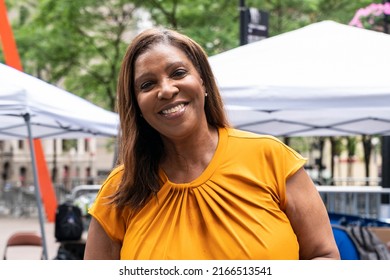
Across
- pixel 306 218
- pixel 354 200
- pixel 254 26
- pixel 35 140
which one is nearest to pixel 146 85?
pixel 306 218

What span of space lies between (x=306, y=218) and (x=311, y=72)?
4.19m

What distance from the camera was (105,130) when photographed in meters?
9.21

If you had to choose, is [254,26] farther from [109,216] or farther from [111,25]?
[111,25]

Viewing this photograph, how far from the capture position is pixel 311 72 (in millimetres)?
6105

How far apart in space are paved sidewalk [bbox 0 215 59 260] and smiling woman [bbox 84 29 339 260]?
12.2 m

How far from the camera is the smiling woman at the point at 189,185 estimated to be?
195 cm

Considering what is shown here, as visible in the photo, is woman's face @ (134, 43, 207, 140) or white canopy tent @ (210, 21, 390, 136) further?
white canopy tent @ (210, 21, 390, 136)

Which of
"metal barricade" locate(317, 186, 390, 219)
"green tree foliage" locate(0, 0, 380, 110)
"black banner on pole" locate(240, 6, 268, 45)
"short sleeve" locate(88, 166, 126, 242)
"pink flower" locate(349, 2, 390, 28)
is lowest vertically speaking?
"metal barricade" locate(317, 186, 390, 219)

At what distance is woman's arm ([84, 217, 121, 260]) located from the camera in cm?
209

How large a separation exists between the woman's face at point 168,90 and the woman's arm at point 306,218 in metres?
0.29

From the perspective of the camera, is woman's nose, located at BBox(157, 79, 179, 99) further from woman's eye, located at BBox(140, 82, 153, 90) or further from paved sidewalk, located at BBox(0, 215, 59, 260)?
paved sidewalk, located at BBox(0, 215, 59, 260)

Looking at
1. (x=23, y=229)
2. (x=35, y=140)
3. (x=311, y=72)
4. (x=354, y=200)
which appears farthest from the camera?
(x=23, y=229)

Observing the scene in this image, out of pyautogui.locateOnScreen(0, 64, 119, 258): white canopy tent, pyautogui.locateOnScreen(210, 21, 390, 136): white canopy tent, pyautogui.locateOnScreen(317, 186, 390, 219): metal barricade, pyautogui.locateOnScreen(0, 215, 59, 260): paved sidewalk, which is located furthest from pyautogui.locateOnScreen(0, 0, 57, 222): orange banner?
pyautogui.locateOnScreen(210, 21, 390, 136): white canopy tent

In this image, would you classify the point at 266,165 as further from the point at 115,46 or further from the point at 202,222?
the point at 115,46
